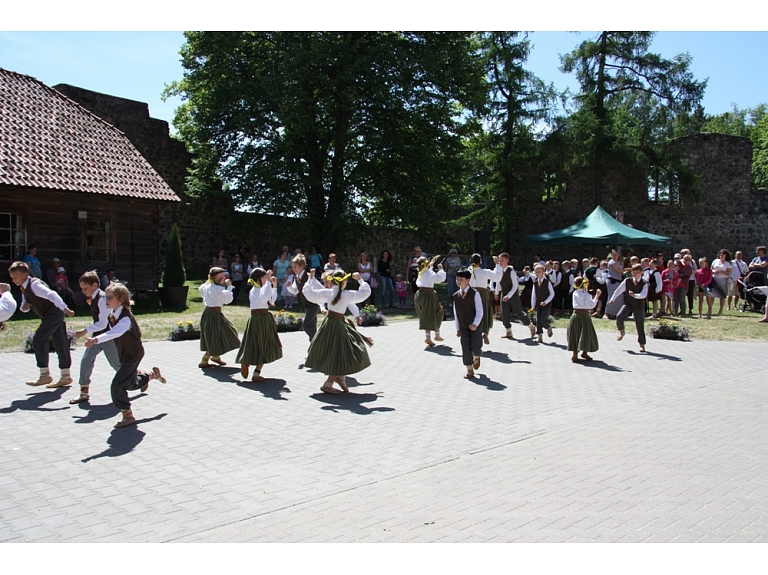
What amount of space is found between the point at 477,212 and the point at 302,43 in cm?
1254

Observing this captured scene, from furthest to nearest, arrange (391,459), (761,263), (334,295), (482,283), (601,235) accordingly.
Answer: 1. (601,235)
2. (761,263)
3. (482,283)
4. (334,295)
5. (391,459)

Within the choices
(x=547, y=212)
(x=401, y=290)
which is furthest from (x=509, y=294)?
(x=547, y=212)

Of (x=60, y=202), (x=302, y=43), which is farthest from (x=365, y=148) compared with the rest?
(x=60, y=202)

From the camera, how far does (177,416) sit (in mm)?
7098

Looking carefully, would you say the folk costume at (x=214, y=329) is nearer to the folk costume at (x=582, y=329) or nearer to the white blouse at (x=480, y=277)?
the white blouse at (x=480, y=277)

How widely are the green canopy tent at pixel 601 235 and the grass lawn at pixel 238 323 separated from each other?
3.78 m

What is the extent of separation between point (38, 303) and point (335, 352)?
12.9 feet

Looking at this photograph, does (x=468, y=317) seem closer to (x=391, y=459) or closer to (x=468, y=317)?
(x=468, y=317)

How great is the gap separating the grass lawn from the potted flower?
1.08 ft

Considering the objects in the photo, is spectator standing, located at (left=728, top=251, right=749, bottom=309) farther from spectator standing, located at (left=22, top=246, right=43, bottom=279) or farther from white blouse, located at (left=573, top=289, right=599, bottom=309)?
spectator standing, located at (left=22, top=246, right=43, bottom=279)

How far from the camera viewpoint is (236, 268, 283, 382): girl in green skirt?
29.6ft

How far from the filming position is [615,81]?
1161 inches

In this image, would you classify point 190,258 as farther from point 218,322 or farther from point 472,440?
point 472,440

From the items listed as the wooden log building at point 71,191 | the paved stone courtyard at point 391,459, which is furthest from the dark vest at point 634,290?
the wooden log building at point 71,191
